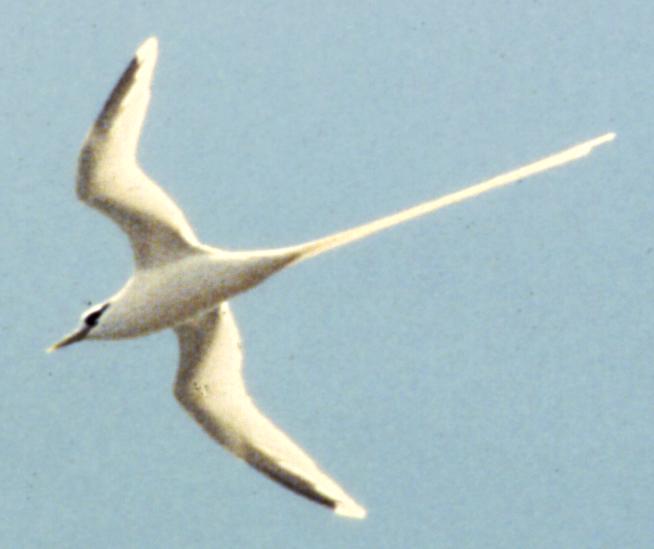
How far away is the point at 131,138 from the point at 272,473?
112 inches

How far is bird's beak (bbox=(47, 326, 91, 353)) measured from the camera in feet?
40.7

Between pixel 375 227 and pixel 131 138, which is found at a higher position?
pixel 131 138

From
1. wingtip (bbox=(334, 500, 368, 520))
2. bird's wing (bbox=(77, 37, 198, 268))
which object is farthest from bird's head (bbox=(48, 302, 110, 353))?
wingtip (bbox=(334, 500, 368, 520))

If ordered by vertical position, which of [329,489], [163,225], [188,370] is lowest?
[329,489]

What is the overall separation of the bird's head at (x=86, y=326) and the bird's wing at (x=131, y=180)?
466mm

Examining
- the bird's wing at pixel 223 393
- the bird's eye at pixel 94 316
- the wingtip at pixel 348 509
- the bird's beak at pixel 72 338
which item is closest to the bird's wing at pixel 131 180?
the bird's eye at pixel 94 316

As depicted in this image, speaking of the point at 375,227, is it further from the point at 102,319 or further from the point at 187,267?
the point at 102,319

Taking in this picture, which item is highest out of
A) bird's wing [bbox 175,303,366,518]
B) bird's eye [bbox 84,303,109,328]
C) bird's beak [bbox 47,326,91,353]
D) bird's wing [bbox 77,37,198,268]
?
bird's wing [bbox 77,37,198,268]

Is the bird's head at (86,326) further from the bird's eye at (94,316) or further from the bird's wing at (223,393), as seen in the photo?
the bird's wing at (223,393)

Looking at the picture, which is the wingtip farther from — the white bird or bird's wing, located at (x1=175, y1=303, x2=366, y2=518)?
bird's wing, located at (x1=175, y1=303, x2=366, y2=518)

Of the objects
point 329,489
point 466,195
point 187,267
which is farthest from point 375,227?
point 329,489

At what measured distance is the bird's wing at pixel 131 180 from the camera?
11195 millimetres

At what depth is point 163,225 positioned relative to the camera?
11844 mm

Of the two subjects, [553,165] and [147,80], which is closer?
[553,165]
